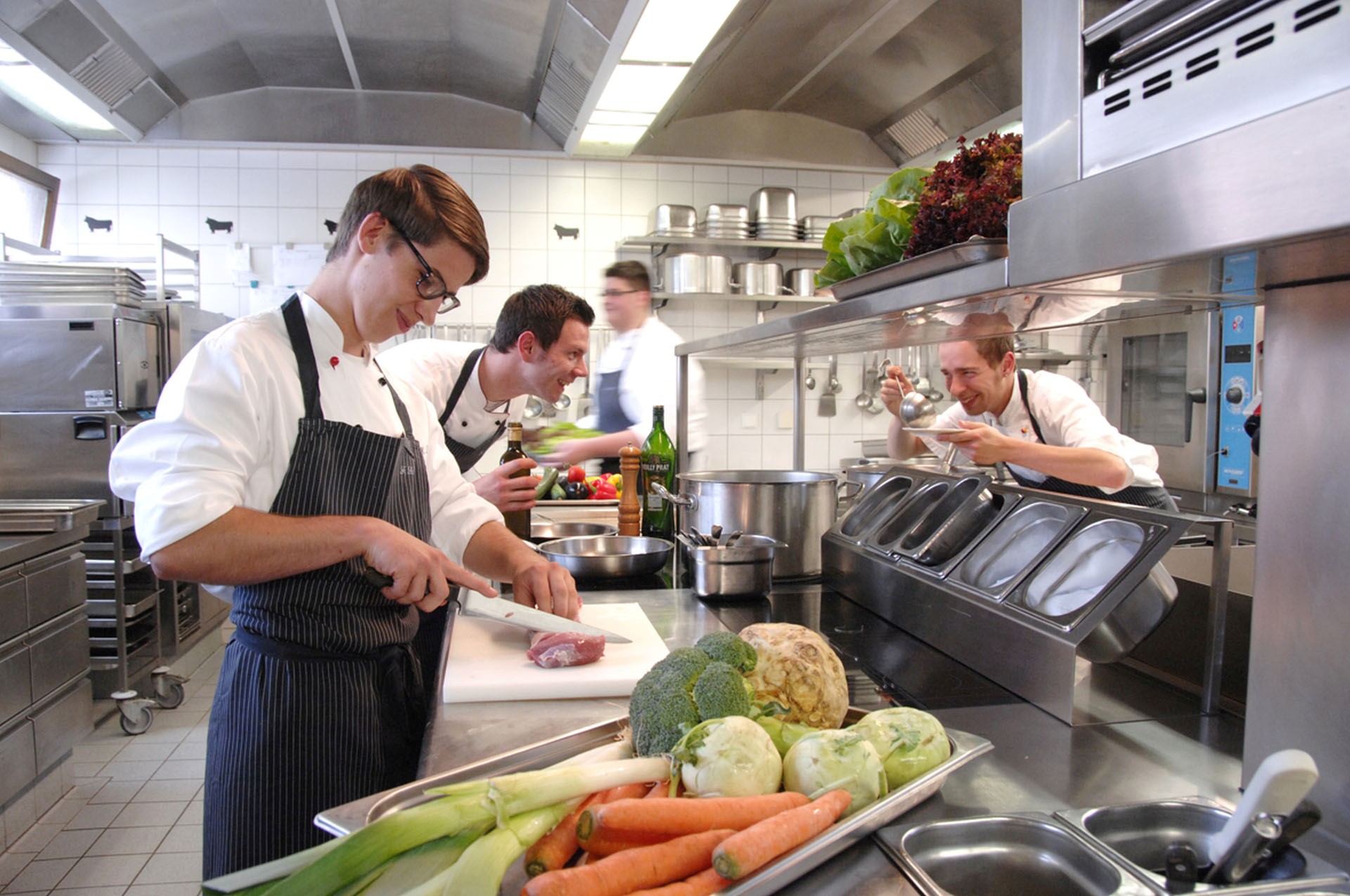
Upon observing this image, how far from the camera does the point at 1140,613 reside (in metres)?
1.35

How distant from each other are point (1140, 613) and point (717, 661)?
28.7 inches

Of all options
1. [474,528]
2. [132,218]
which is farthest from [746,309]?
[474,528]

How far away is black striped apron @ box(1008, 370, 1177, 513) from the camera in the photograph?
9.05ft

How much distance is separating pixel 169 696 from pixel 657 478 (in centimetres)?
265

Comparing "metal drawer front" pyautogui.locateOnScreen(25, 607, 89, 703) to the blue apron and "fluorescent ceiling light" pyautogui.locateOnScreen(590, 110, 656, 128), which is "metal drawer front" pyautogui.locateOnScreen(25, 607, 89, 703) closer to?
the blue apron

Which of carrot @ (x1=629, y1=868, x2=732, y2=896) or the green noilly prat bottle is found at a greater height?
the green noilly prat bottle

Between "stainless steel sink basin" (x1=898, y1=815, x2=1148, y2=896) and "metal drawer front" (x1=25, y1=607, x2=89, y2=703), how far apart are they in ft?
10.6

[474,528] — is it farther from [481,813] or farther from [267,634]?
[481,813]

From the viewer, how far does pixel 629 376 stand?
4.11m

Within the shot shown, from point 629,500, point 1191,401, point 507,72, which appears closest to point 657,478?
point 629,500

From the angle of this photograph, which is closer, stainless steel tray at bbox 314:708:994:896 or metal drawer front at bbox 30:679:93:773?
stainless steel tray at bbox 314:708:994:896

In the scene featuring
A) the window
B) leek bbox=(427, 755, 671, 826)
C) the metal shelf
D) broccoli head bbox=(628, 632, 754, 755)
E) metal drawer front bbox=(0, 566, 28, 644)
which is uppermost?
the window

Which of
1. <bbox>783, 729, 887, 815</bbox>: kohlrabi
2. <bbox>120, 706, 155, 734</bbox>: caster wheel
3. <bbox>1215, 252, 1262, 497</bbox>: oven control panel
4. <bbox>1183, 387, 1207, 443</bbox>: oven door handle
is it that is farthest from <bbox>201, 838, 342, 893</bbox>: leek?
<bbox>1183, 387, 1207, 443</bbox>: oven door handle

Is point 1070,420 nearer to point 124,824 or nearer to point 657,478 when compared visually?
point 657,478
